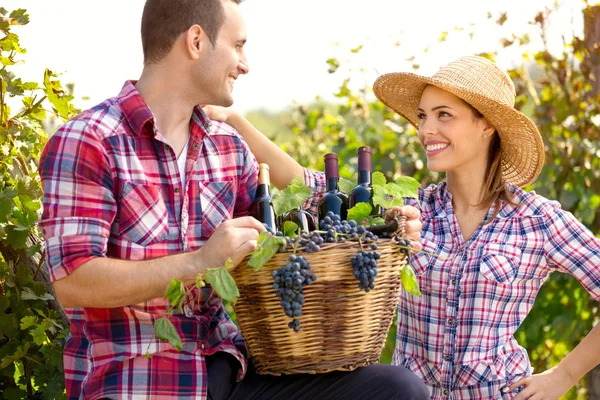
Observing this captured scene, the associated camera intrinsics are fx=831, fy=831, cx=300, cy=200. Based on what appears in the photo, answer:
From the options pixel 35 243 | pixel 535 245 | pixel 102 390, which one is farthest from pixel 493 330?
pixel 35 243

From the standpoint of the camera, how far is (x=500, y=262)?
2971 millimetres

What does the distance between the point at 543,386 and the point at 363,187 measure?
101 centimetres

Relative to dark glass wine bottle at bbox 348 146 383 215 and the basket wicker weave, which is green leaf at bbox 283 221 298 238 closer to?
the basket wicker weave

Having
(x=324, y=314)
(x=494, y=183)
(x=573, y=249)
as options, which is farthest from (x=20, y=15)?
(x=573, y=249)

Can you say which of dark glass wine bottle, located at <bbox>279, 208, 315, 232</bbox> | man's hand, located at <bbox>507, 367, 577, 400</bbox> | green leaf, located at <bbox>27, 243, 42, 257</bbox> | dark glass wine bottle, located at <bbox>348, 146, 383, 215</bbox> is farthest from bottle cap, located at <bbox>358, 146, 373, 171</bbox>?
green leaf, located at <bbox>27, 243, 42, 257</bbox>

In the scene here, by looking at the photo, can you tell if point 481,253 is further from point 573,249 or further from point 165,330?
point 165,330

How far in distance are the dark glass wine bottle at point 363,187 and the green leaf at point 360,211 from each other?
133 millimetres

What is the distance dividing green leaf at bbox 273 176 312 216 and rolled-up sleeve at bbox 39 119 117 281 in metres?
0.48

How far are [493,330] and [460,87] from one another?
0.89 metres

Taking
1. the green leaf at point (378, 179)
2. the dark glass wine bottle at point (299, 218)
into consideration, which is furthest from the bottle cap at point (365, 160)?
the dark glass wine bottle at point (299, 218)

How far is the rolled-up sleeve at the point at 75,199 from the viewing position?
7.07 ft

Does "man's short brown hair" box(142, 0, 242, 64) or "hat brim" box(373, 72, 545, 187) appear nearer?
"man's short brown hair" box(142, 0, 242, 64)

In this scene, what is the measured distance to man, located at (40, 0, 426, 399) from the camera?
85.2 inches

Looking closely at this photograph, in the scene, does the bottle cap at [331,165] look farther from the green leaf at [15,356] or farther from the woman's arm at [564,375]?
the green leaf at [15,356]
